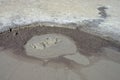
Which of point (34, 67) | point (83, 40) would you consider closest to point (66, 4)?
point (83, 40)

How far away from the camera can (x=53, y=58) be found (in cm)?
329

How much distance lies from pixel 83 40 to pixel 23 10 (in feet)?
4.62

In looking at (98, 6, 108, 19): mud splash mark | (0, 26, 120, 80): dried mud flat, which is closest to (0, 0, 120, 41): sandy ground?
(98, 6, 108, 19): mud splash mark

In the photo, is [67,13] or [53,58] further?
[67,13]

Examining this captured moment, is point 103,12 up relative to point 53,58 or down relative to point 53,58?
up

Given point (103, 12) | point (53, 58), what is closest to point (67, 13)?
point (103, 12)

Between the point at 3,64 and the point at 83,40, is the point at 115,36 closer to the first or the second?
the point at 83,40

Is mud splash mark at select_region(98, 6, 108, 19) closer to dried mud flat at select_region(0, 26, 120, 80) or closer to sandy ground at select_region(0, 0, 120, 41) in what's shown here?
sandy ground at select_region(0, 0, 120, 41)

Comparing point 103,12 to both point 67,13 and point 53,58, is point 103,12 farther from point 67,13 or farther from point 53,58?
point 53,58

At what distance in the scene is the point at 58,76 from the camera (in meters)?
2.98

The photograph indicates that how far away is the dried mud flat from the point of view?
3.01 m

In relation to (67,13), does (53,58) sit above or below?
below

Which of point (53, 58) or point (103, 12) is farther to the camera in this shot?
point (103, 12)

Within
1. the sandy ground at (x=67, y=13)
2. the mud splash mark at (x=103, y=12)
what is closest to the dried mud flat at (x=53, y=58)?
the sandy ground at (x=67, y=13)
